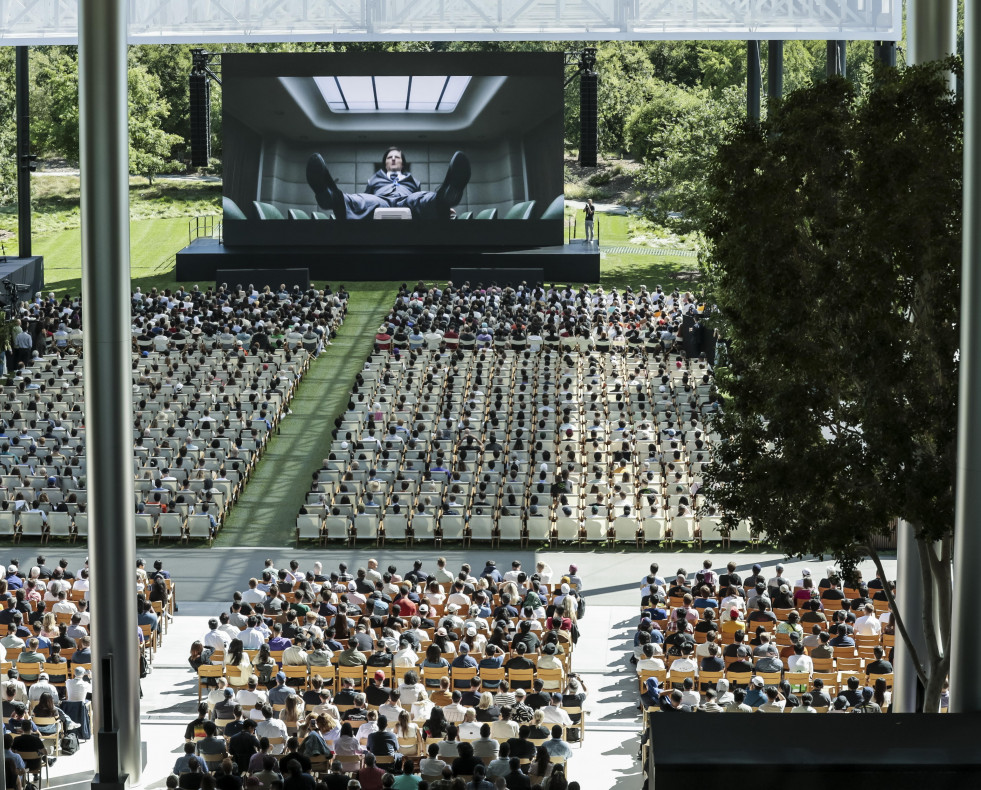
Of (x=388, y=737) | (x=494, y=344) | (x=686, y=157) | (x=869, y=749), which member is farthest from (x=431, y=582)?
(x=686, y=157)

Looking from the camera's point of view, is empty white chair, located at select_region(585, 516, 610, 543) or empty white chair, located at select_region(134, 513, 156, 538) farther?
empty white chair, located at select_region(134, 513, 156, 538)

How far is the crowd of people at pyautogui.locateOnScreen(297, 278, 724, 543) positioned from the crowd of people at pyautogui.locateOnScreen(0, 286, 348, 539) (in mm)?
1871

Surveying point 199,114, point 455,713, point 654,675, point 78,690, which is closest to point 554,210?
point 199,114

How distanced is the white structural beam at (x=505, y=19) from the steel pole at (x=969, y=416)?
1245 centimetres

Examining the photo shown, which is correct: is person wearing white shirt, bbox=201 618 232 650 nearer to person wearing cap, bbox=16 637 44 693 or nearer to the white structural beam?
person wearing cap, bbox=16 637 44 693

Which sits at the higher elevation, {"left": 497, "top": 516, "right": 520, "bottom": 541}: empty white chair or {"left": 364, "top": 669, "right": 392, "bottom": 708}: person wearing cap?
{"left": 497, "top": 516, "right": 520, "bottom": 541}: empty white chair

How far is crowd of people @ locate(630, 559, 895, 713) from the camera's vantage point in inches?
607

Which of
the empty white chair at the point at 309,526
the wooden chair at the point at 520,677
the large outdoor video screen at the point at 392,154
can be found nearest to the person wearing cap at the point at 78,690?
the wooden chair at the point at 520,677

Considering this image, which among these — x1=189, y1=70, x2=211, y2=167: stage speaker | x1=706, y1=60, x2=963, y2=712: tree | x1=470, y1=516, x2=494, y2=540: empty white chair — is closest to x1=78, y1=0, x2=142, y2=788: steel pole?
x1=706, y1=60, x2=963, y2=712: tree

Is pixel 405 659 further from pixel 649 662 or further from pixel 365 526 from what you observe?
pixel 365 526

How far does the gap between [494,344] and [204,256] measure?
1472cm

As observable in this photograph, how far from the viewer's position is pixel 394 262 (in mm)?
47281

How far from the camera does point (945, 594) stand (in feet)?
40.7

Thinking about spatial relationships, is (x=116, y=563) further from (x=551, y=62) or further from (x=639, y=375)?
(x=551, y=62)
